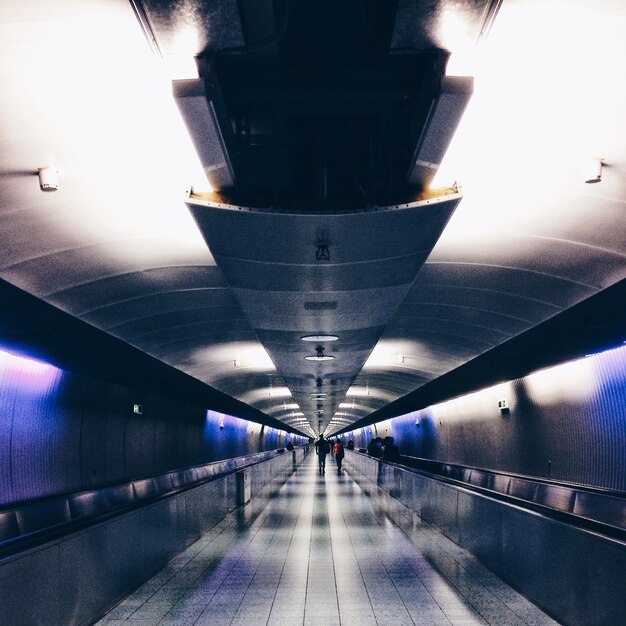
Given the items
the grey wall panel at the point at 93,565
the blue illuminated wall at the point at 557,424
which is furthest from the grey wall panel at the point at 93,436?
the blue illuminated wall at the point at 557,424

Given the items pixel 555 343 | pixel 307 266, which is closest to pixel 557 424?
pixel 555 343

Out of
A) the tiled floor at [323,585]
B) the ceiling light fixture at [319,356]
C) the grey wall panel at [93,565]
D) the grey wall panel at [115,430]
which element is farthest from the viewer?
the grey wall panel at [115,430]

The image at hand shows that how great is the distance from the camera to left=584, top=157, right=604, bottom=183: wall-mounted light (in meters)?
4.53

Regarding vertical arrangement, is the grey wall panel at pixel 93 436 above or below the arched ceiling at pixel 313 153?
below

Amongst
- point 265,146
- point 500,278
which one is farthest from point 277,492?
point 265,146

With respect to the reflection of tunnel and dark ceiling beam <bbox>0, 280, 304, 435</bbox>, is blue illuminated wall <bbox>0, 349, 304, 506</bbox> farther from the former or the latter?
dark ceiling beam <bbox>0, 280, 304, 435</bbox>

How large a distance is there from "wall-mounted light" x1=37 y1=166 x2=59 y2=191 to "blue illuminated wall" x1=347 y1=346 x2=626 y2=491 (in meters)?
9.01

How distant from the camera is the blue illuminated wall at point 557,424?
10906 millimetres

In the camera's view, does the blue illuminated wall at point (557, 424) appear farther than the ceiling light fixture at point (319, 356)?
No

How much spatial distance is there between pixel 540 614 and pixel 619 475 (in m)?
5.78

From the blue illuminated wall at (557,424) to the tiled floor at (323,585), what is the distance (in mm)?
3435

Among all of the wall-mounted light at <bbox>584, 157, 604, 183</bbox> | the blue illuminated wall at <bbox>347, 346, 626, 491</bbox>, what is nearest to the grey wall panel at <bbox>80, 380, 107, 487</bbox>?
the blue illuminated wall at <bbox>347, 346, 626, 491</bbox>

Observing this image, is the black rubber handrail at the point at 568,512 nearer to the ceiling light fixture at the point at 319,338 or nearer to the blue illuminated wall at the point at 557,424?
the blue illuminated wall at the point at 557,424

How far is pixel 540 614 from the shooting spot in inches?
231
